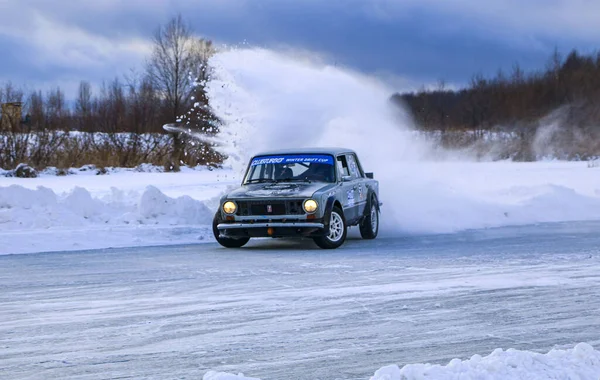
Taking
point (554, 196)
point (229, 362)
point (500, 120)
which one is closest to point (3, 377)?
point (229, 362)

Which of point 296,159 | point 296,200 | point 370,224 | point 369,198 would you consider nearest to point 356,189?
Answer: point 369,198

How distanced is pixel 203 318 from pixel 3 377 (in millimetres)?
2345

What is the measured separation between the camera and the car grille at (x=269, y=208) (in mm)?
13266

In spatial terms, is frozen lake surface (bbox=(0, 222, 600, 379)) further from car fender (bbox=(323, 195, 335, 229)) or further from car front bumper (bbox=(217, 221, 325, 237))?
car fender (bbox=(323, 195, 335, 229))

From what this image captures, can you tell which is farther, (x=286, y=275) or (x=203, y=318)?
(x=286, y=275)

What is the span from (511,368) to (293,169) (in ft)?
30.7

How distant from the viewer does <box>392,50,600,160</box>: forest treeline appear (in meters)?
47.8

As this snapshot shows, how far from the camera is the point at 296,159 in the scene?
47.9 feet

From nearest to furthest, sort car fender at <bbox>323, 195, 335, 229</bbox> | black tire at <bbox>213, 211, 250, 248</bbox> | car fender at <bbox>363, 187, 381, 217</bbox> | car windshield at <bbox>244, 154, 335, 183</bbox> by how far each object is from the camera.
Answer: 1. car fender at <bbox>323, 195, 335, 229</bbox>
2. black tire at <bbox>213, 211, 250, 248</bbox>
3. car windshield at <bbox>244, 154, 335, 183</bbox>
4. car fender at <bbox>363, 187, 381, 217</bbox>

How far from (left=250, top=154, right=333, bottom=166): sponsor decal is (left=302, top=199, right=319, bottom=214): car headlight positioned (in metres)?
1.49

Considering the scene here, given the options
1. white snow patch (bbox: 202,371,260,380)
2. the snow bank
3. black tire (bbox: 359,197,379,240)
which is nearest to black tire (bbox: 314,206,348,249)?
black tire (bbox: 359,197,379,240)

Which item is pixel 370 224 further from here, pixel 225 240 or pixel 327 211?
pixel 225 240

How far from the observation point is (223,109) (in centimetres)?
2192

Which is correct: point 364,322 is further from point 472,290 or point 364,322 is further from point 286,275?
point 286,275
